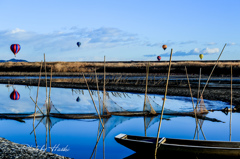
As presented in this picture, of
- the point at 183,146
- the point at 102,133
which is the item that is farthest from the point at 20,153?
the point at 102,133

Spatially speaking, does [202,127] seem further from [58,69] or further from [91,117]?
[58,69]

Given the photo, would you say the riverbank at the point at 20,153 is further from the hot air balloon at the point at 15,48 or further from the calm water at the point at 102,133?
the hot air balloon at the point at 15,48

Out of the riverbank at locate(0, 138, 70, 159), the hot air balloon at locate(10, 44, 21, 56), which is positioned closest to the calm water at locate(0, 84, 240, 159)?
the riverbank at locate(0, 138, 70, 159)

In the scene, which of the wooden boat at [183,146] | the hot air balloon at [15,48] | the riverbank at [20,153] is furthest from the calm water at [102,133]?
the hot air balloon at [15,48]

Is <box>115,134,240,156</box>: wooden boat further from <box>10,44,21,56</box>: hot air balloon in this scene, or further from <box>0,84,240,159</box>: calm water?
<box>10,44,21,56</box>: hot air balloon

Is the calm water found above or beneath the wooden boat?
beneath

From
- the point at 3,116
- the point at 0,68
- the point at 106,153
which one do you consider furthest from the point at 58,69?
the point at 106,153

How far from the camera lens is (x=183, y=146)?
8.98m

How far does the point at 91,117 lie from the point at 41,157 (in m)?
7.64

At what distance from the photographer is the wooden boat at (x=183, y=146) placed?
8.84 meters

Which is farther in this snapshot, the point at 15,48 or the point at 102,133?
the point at 15,48

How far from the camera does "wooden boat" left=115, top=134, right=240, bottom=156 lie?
884 centimetres

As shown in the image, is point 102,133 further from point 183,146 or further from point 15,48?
point 15,48

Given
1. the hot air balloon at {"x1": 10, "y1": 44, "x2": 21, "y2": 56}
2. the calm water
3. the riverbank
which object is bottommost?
the calm water
